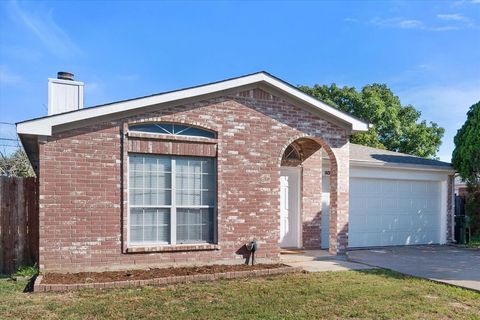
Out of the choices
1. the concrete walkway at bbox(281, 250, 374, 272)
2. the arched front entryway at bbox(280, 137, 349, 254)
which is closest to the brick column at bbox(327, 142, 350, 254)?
the concrete walkway at bbox(281, 250, 374, 272)

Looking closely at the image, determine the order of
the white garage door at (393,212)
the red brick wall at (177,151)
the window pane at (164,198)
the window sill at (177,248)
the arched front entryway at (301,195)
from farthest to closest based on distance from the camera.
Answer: the white garage door at (393,212) < the arched front entryway at (301,195) < the window pane at (164,198) < the window sill at (177,248) < the red brick wall at (177,151)

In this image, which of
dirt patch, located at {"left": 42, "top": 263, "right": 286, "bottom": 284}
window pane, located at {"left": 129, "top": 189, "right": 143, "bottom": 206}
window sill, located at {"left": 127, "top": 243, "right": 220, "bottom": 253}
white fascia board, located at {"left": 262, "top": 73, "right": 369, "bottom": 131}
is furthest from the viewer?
white fascia board, located at {"left": 262, "top": 73, "right": 369, "bottom": 131}

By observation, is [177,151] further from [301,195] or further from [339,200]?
[301,195]

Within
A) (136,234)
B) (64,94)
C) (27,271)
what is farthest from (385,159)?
(27,271)

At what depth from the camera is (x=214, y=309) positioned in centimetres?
631

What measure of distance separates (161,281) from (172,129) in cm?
339

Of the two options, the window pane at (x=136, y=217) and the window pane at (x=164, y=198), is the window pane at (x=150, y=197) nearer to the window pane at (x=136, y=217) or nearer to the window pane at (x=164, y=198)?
the window pane at (x=164, y=198)

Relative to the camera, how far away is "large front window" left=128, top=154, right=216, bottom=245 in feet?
29.8

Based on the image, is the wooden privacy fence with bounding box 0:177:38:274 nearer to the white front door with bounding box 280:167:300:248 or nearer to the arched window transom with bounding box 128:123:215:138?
the arched window transom with bounding box 128:123:215:138

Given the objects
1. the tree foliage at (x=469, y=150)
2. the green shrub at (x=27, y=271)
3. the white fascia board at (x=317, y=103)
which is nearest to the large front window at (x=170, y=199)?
the green shrub at (x=27, y=271)

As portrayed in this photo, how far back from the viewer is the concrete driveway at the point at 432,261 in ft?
29.9

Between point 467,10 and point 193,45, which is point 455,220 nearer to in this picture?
point 467,10

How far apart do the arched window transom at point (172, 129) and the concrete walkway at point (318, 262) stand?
3.82m

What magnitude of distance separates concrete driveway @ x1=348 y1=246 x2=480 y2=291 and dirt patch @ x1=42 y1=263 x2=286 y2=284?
3558 millimetres
